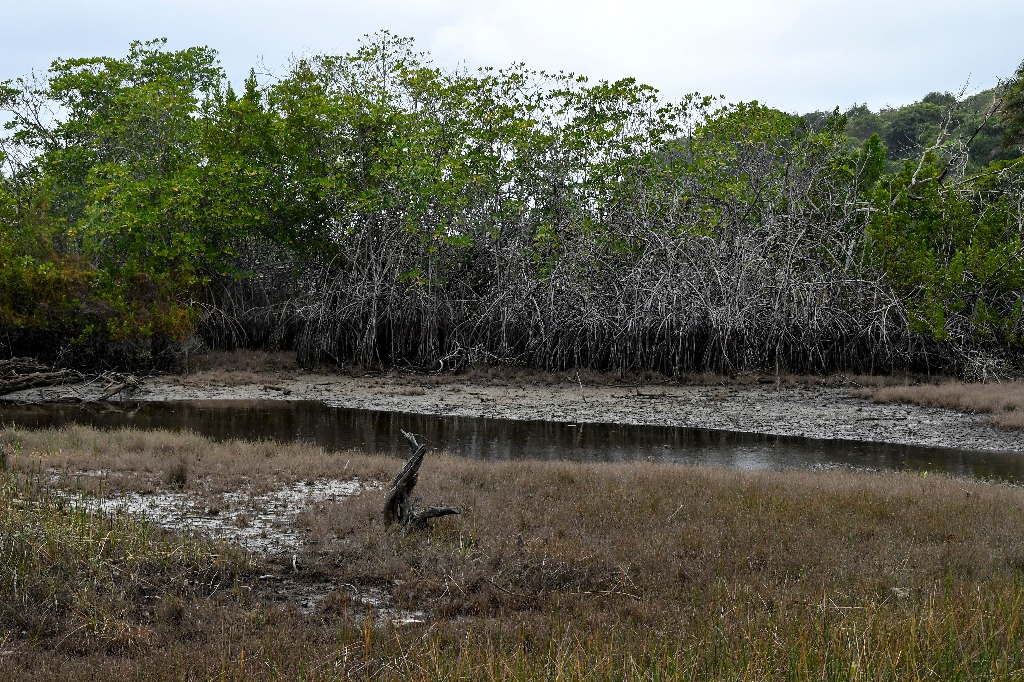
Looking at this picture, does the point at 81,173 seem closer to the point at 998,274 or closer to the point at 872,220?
the point at 872,220

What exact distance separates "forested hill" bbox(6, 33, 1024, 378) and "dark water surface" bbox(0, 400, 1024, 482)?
4.98 meters

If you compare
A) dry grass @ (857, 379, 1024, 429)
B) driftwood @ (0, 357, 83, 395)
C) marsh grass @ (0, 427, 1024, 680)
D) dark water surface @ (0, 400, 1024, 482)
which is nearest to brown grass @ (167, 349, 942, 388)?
dry grass @ (857, 379, 1024, 429)

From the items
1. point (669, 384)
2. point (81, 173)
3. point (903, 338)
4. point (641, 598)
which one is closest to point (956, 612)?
point (641, 598)

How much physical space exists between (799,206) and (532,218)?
7.39 meters

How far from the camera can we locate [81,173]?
27578mm

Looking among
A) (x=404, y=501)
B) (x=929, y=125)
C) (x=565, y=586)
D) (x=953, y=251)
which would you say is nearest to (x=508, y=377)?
(x=953, y=251)

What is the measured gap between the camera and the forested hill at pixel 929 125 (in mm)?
41281

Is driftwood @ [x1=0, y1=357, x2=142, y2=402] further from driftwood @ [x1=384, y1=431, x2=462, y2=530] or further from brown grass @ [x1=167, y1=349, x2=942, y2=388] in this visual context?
driftwood @ [x1=384, y1=431, x2=462, y2=530]

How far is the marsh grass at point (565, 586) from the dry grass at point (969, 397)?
7.89 metres

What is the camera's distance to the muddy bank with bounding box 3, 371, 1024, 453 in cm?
1669

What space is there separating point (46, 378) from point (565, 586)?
63.8 ft

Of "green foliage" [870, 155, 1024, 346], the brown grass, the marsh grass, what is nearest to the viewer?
the marsh grass

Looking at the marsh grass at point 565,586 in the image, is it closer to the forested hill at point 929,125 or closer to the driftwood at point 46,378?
the driftwood at point 46,378

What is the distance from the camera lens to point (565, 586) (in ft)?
21.4
